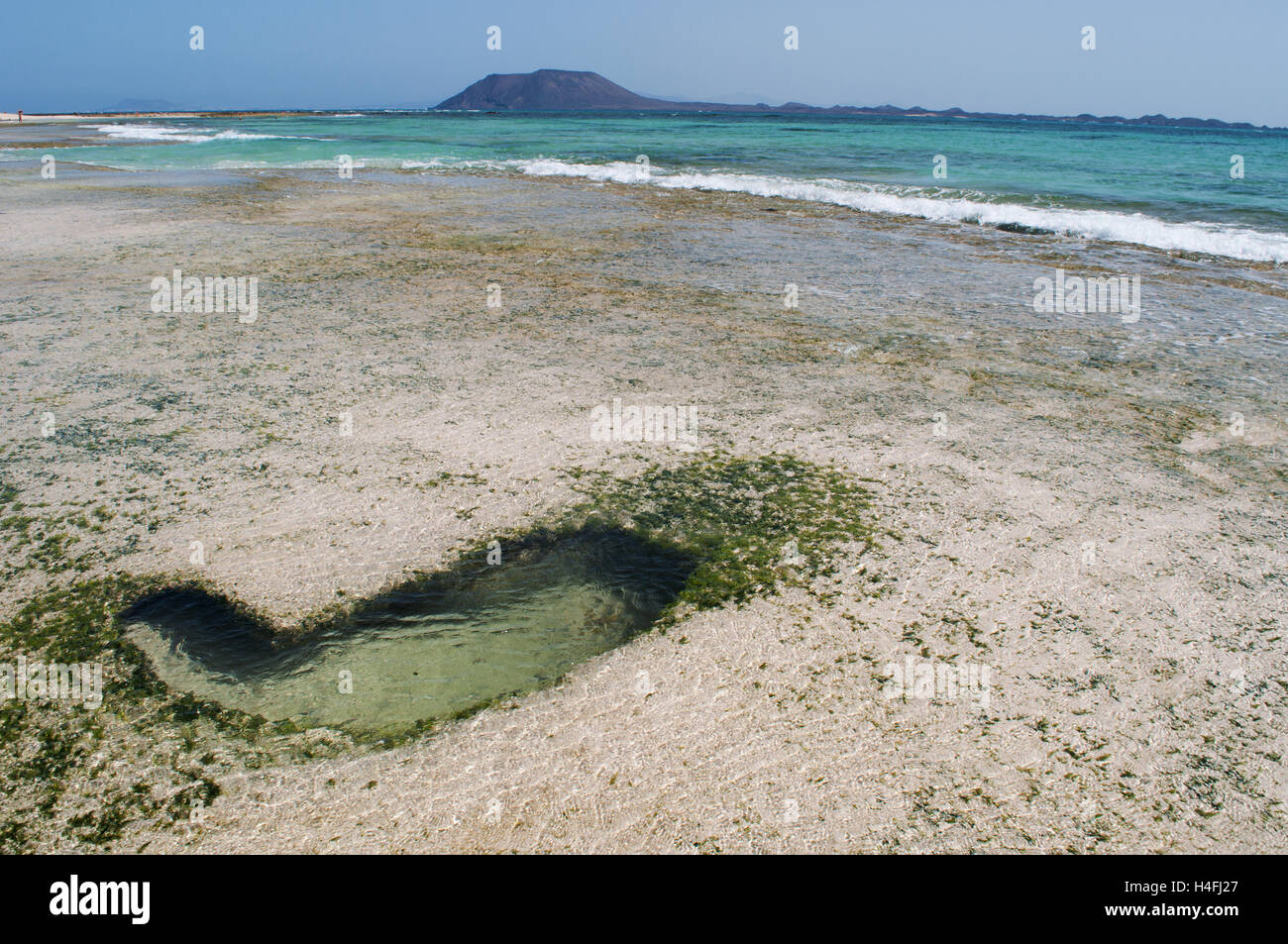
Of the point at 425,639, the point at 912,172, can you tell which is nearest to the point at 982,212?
the point at 912,172

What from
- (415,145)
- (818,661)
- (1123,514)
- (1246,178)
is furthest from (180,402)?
(415,145)

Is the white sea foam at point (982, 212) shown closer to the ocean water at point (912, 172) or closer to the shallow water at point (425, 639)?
the ocean water at point (912, 172)

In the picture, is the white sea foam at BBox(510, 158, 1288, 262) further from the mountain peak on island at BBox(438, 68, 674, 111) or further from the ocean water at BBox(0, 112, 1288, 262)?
the mountain peak on island at BBox(438, 68, 674, 111)

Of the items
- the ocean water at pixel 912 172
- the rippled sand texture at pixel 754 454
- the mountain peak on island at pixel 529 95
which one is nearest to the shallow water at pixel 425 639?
the rippled sand texture at pixel 754 454

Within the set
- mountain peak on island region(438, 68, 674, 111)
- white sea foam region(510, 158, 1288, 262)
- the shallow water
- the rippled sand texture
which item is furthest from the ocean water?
mountain peak on island region(438, 68, 674, 111)

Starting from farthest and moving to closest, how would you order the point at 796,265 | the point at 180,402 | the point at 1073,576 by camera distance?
the point at 796,265 → the point at 180,402 → the point at 1073,576
